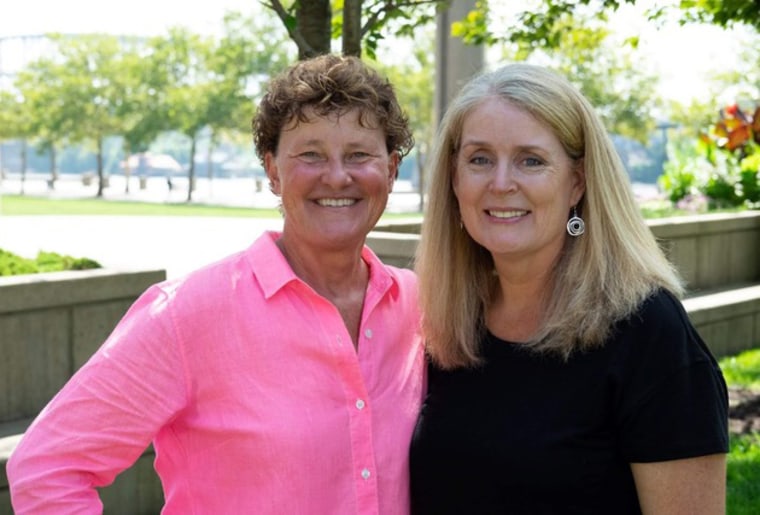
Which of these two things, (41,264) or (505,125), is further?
(41,264)

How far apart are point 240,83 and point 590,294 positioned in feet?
177

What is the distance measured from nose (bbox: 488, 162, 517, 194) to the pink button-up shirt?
0.54 metres

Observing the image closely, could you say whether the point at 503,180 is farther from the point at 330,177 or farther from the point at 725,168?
the point at 725,168

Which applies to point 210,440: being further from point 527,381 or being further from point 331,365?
point 527,381

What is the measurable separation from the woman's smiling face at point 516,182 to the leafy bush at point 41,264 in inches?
169

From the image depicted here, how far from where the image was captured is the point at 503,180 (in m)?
3.01

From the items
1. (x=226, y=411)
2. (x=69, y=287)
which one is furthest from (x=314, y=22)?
(x=226, y=411)

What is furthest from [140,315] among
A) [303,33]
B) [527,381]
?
[303,33]

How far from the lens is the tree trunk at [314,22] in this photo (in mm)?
5488

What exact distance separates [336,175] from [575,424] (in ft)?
2.94

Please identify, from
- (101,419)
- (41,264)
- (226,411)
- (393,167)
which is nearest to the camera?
(101,419)

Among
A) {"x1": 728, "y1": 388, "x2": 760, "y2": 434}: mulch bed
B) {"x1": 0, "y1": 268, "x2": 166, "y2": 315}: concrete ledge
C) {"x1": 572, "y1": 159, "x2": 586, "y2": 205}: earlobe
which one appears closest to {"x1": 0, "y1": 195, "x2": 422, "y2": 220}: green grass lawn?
{"x1": 728, "y1": 388, "x2": 760, "y2": 434}: mulch bed

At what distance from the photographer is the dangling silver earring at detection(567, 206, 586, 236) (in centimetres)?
306

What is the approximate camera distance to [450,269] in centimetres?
342
